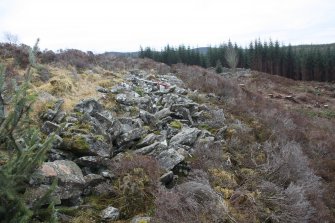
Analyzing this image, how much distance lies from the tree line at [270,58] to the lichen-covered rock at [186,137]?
48.1m

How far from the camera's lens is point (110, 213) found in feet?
21.4

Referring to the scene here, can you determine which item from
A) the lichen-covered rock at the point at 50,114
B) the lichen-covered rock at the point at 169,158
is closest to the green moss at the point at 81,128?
the lichen-covered rock at the point at 50,114

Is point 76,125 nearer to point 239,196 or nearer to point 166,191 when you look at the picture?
point 166,191

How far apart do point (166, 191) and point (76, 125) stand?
3.28 meters

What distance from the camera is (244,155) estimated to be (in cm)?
1017

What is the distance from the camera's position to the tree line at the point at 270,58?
5897 centimetres

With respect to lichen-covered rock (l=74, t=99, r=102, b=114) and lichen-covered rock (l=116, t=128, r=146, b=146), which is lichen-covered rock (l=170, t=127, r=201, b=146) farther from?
lichen-covered rock (l=74, t=99, r=102, b=114)

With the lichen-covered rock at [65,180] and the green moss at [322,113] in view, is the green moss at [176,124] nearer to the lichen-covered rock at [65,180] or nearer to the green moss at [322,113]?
the lichen-covered rock at [65,180]

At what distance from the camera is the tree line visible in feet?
193

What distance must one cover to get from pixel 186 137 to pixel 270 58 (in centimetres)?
5927

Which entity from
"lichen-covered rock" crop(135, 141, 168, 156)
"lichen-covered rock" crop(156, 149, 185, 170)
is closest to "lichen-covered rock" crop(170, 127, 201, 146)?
"lichen-covered rock" crop(135, 141, 168, 156)

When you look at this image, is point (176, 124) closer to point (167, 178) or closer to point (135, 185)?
point (167, 178)

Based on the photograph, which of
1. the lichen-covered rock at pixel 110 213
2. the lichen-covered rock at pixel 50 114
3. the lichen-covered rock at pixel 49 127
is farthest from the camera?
the lichen-covered rock at pixel 50 114

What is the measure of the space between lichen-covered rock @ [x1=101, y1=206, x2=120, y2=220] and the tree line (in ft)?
171
